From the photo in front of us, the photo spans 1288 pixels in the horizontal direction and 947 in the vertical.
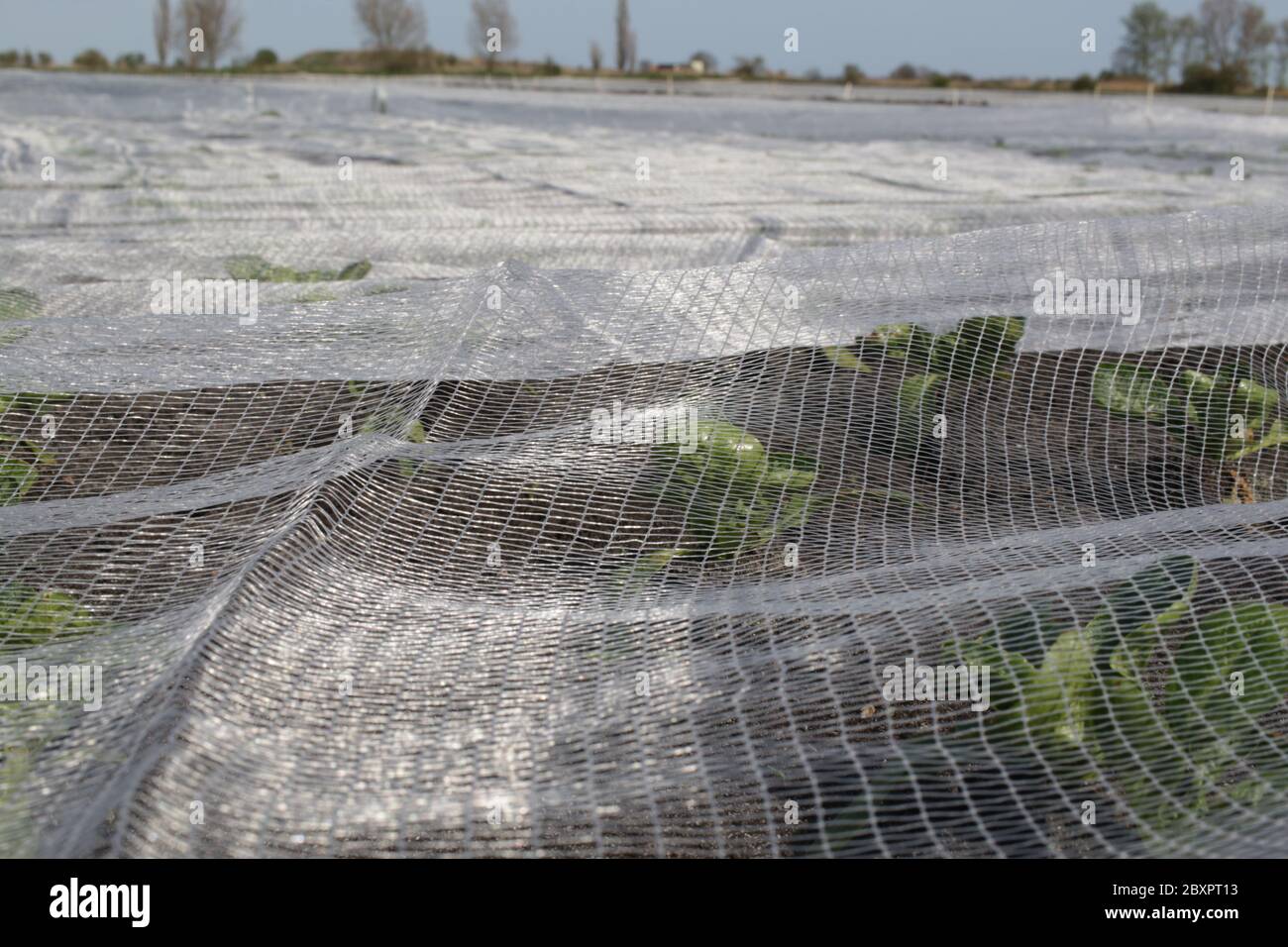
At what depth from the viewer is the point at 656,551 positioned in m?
1.67

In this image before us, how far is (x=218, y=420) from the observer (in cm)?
195

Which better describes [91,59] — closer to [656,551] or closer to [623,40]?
[623,40]

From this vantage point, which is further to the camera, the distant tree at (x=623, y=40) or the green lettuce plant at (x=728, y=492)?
the distant tree at (x=623, y=40)

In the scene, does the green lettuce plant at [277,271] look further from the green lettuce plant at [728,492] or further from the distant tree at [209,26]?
the distant tree at [209,26]

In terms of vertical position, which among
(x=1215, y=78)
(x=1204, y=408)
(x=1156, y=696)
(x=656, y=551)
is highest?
(x=1215, y=78)

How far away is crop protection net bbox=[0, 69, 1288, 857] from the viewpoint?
46.4 inches

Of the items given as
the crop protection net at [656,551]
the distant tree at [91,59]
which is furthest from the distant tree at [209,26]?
the crop protection net at [656,551]

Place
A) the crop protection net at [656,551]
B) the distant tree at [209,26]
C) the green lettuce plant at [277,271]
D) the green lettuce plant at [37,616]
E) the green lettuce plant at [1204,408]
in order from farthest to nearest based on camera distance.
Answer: the distant tree at [209,26], the green lettuce plant at [277,271], the green lettuce plant at [1204,408], the green lettuce plant at [37,616], the crop protection net at [656,551]

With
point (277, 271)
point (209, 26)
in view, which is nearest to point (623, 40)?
point (209, 26)

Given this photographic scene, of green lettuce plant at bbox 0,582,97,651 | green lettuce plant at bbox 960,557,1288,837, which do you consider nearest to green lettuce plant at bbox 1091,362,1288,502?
green lettuce plant at bbox 960,557,1288,837

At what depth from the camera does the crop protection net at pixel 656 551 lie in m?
1.18

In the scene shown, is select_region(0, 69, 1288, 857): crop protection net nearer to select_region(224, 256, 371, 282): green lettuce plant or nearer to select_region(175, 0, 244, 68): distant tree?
select_region(224, 256, 371, 282): green lettuce plant

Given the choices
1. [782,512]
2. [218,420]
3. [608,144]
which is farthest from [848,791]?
[608,144]

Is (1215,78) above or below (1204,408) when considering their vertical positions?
above
